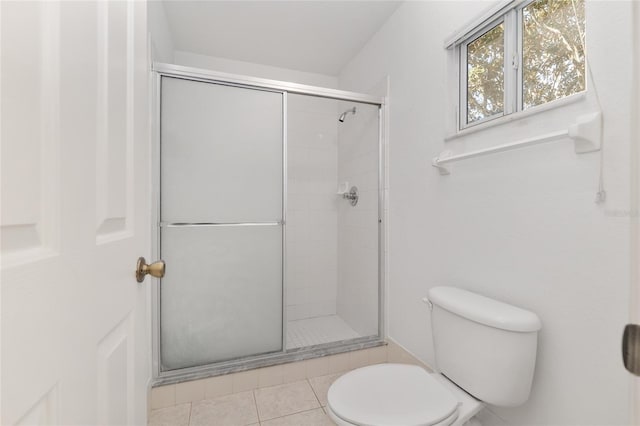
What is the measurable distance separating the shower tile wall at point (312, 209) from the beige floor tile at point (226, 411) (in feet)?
3.37

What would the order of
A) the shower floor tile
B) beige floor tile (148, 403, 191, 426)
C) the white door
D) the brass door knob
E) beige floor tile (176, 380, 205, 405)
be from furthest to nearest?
1. the shower floor tile
2. beige floor tile (176, 380, 205, 405)
3. beige floor tile (148, 403, 191, 426)
4. the brass door knob
5. the white door

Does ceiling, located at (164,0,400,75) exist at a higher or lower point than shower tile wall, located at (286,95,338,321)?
higher

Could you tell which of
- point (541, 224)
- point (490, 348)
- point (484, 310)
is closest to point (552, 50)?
point (541, 224)

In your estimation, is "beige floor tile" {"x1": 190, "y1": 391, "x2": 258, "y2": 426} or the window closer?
the window

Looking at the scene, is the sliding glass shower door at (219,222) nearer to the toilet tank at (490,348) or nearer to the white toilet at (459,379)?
the white toilet at (459,379)

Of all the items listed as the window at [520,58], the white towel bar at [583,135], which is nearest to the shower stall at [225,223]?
the window at [520,58]

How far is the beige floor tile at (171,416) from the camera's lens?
1503 mm

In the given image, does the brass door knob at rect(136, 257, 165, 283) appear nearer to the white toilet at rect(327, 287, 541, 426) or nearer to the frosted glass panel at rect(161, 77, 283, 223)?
the white toilet at rect(327, 287, 541, 426)

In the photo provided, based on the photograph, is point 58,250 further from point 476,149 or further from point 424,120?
point 424,120

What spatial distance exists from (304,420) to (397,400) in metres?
0.70

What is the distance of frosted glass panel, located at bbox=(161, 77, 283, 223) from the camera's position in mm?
1645

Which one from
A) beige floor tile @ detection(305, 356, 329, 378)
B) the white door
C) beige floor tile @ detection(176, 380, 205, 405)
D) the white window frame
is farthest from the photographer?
beige floor tile @ detection(305, 356, 329, 378)

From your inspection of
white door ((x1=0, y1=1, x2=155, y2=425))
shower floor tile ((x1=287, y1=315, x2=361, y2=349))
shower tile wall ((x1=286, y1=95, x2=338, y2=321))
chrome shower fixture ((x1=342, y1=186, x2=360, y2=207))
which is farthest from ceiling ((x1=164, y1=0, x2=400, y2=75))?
shower floor tile ((x1=287, y1=315, x2=361, y2=349))

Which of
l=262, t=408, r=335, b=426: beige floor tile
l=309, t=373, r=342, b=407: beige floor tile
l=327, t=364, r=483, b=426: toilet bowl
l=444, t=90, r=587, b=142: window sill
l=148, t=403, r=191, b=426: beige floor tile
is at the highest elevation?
l=444, t=90, r=587, b=142: window sill
